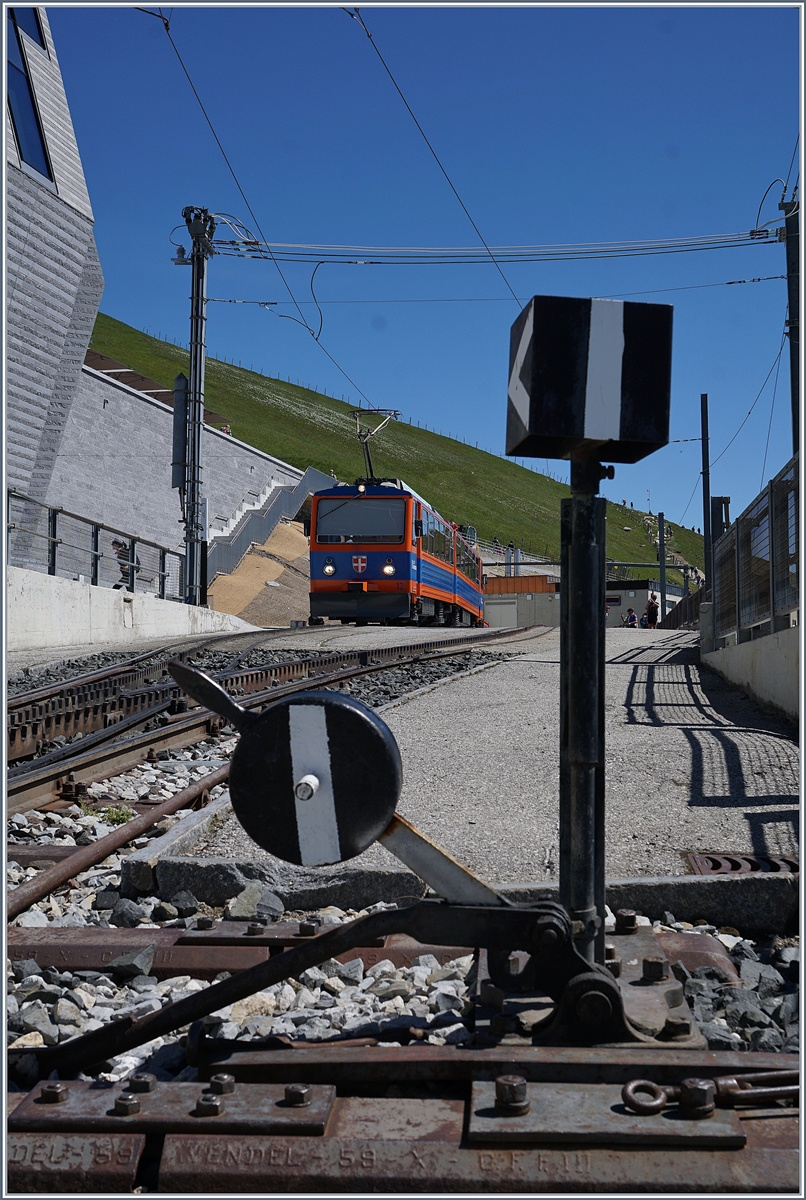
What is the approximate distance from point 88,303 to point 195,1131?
83.1 feet

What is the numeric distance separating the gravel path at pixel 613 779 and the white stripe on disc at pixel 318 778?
164 cm

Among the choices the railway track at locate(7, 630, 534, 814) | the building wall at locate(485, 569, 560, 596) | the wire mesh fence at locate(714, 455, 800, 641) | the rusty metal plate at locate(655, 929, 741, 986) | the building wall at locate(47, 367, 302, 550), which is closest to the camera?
the rusty metal plate at locate(655, 929, 741, 986)

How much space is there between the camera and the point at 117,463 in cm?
4553

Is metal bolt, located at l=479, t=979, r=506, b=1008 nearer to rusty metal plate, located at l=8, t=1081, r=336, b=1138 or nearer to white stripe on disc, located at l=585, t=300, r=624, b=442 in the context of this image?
rusty metal plate, located at l=8, t=1081, r=336, b=1138

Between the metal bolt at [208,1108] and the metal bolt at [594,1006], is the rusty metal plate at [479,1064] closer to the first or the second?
the metal bolt at [594,1006]

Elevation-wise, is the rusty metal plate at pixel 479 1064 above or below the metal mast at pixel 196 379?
below

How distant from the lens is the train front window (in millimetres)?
20484

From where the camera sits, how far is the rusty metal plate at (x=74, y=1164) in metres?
1.76

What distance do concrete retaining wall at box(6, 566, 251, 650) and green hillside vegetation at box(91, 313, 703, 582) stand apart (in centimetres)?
8016

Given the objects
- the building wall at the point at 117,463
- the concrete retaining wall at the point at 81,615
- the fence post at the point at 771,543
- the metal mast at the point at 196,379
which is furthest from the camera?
the building wall at the point at 117,463

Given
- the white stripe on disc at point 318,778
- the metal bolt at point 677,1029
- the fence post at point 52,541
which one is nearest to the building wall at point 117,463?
the fence post at point 52,541

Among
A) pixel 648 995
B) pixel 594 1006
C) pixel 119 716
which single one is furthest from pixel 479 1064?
pixel 119 716

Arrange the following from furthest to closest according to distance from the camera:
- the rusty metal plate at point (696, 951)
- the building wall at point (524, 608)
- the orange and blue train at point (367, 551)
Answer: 1. the building wall at point (524, 608)
2. the orange and blue train at point (367, 551)
3. the rusty metal plate at point (696, 951)

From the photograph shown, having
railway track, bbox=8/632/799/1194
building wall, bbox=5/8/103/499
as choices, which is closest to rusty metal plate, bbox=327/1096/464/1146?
railway track, bbox=8/632/799/1194
